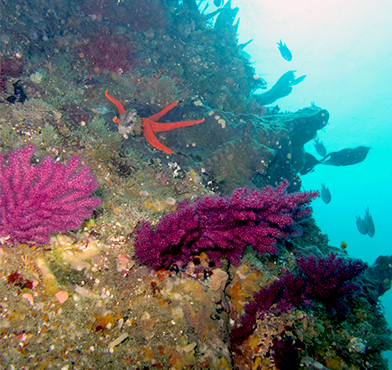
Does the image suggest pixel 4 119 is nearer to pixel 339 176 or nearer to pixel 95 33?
pixel 95 33

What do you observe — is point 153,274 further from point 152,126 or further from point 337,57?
point 337,57

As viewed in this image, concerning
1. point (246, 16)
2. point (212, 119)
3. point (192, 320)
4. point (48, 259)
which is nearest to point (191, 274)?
point (192, 320)

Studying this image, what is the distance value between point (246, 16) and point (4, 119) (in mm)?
47108

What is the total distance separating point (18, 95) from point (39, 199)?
4009 millimetres

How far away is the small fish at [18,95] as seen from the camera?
14.8ft

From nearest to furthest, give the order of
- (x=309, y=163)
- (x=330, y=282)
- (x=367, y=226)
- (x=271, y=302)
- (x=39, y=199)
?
(x=39, y=199), (x=271, y=302), (x=330, y=282), (x=309, y=163), (x=367, y=226)

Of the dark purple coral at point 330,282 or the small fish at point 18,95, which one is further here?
the small fish at point 18,95

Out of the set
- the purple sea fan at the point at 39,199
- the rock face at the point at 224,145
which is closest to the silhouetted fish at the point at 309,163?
the rock face at the point at 224,145

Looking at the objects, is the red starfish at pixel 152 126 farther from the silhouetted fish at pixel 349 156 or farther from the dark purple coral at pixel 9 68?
the silhouetted fish at pixel 349 156

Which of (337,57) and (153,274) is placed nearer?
(153,274)

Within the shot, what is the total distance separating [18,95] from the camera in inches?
186

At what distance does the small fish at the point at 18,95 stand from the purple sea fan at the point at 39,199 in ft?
10.5

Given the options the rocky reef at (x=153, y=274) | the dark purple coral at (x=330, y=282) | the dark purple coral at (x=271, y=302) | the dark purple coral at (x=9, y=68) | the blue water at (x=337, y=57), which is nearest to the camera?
the rocky reef at (x=153, y=274)

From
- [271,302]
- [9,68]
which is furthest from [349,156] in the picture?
[9,68]
